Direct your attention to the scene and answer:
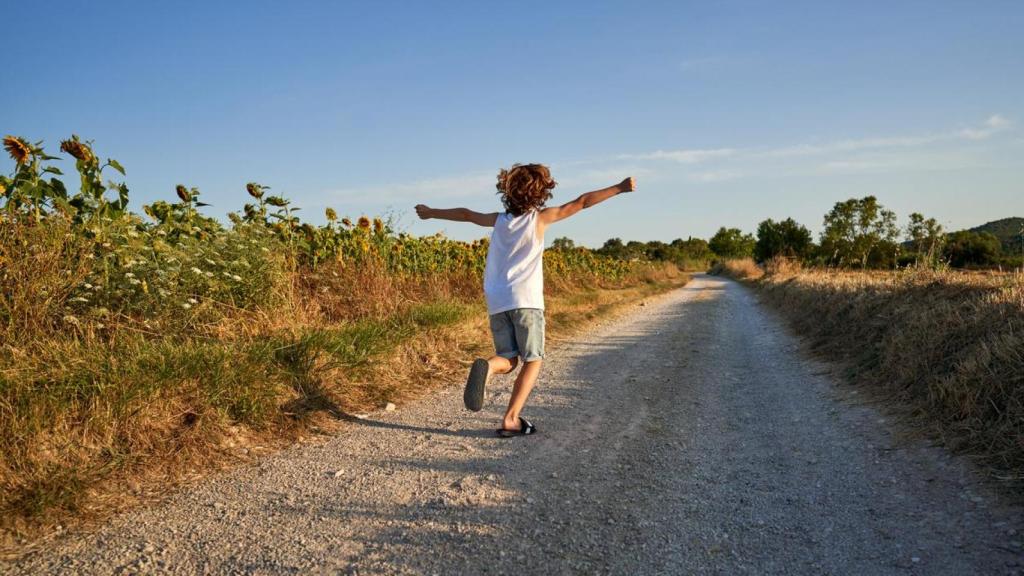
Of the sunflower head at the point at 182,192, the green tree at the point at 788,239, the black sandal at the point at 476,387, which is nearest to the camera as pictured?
the black sandal at the point at 476,387

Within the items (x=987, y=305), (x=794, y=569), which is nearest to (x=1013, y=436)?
(x=794, y=569)

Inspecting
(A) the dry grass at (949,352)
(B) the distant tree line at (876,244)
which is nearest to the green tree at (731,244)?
(B) the distant tree line at (876,244)

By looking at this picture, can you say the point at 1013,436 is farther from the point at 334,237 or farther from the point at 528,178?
the point at 334,237

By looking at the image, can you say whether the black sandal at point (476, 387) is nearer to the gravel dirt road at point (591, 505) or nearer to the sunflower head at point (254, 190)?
the gravel dirt road at point (591, 505)

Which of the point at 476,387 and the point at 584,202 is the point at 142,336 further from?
the point at 584,202

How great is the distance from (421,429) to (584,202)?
2.05 meters

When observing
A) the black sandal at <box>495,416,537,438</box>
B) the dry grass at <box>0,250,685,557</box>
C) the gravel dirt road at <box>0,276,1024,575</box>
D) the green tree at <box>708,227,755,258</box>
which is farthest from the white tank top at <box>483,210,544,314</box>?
the green tree at <box>708,227,755,258</box>

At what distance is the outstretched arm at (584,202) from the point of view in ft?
14.3

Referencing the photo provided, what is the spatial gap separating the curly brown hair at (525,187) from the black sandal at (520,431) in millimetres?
1521

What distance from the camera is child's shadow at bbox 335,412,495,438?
177 inches

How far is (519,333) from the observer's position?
448 cm

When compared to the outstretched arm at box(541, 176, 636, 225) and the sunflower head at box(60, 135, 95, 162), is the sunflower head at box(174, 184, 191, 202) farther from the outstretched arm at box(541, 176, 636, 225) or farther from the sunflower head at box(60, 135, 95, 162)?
the outstretched arm at box(541, 176, 636, 225)

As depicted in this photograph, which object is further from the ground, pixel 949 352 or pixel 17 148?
pixel 17 148

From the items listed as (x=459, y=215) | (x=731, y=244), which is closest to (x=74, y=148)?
(x=459, y=215)
